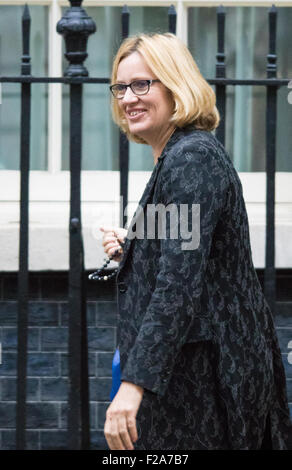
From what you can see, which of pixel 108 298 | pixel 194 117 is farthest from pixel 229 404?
pixel 108 298

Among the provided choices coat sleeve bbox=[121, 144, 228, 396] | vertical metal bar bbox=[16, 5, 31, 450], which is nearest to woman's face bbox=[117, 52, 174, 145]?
coat sleeve bbox=[121, 144, 228, 396]

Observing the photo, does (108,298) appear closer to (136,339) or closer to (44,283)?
(44,283)

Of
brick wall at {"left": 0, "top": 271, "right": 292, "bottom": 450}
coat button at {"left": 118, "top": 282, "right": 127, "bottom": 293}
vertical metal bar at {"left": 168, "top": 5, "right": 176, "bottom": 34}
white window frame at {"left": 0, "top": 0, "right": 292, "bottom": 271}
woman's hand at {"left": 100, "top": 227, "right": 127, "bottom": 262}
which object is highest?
vertical metal bar at {"left": 168, "top": 5, "right": 176, "bottom": 34}

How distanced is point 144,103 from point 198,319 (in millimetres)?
631

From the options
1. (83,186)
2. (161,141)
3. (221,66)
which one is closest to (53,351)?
(83,186)

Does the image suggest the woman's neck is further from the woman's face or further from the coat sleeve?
the coat sleeve

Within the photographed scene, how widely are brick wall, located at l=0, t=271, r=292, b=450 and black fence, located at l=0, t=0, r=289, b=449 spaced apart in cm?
69

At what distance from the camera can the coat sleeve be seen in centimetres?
261

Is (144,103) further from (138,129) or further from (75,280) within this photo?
(75,280)

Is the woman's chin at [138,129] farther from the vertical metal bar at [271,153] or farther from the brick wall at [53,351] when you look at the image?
the brick wall at [53,351]

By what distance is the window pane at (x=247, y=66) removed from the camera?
16.1 ft

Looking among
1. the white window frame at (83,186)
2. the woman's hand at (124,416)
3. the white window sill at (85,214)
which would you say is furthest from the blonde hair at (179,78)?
the white window frame at (83,186)

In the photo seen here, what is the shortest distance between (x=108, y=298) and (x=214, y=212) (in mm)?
2037
